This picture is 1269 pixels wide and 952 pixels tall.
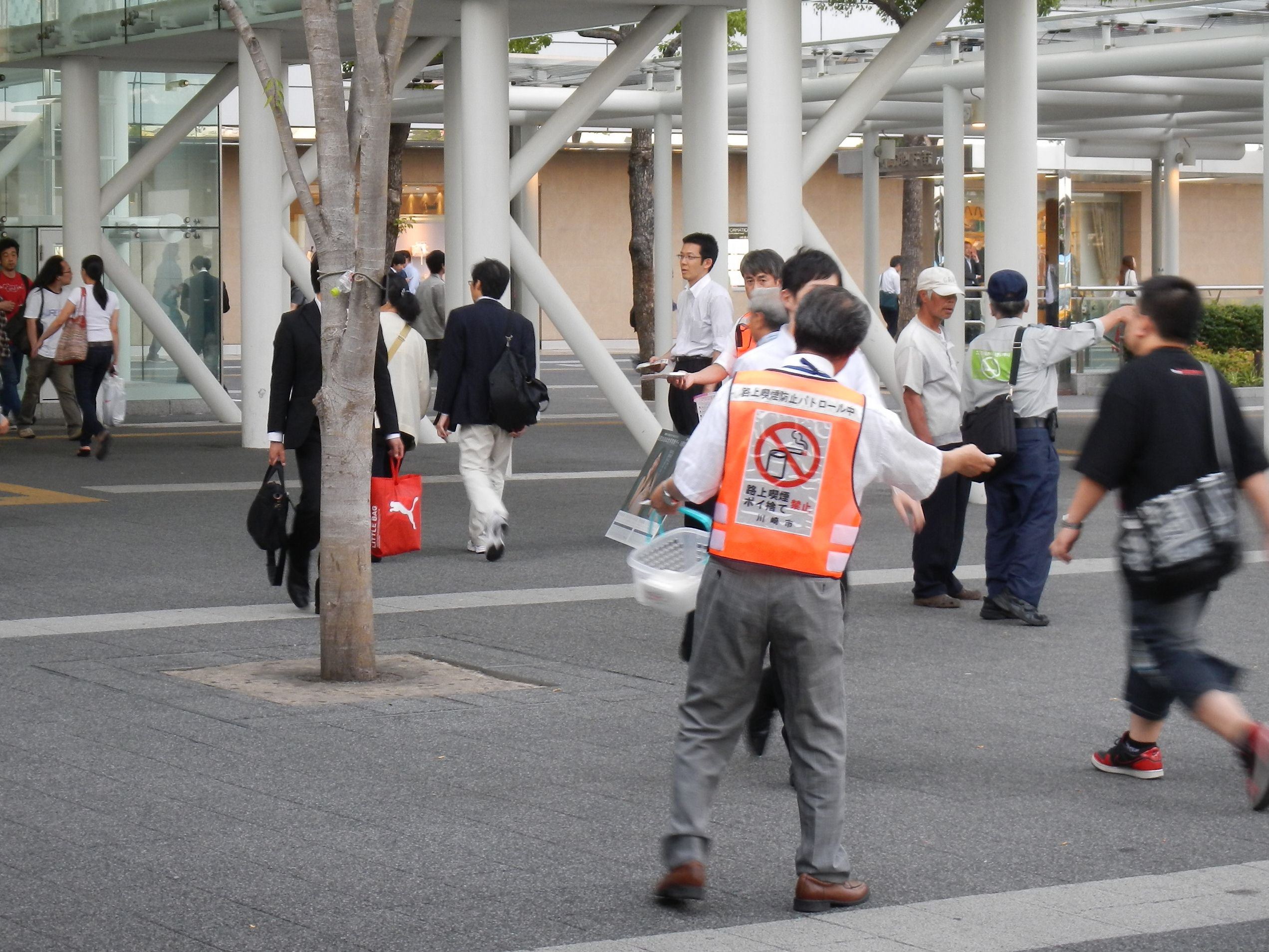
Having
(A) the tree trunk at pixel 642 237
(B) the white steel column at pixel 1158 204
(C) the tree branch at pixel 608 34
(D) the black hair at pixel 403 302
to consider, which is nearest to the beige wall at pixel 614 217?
(B) the white steel column at pixel 1158 204

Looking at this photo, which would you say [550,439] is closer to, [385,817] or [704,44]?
[704,44]

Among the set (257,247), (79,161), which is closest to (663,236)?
(257,247)

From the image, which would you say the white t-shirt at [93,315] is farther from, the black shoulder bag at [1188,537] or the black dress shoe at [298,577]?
the black shoulder bag at [1188,537]

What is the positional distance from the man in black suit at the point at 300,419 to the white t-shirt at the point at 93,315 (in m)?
9.23

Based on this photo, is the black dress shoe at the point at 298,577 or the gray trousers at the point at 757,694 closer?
the gray trousers at the point at 757,694

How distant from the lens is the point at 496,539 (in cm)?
1184

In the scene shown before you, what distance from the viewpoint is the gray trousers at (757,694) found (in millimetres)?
5047

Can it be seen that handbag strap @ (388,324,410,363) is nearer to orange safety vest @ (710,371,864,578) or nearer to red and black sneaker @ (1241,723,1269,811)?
red and black sneaker @ (1241,723,1269,811)

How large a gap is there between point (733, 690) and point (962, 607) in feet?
17.6

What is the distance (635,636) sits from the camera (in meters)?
9.28

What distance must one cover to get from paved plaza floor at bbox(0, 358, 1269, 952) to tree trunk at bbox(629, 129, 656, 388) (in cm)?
1804

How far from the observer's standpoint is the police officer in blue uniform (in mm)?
9727

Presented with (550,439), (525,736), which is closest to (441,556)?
(525,736)

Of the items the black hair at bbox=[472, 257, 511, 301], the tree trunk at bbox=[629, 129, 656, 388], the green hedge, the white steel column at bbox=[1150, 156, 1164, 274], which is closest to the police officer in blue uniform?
the black hair at bbox=[472, 257, 511, 301]
